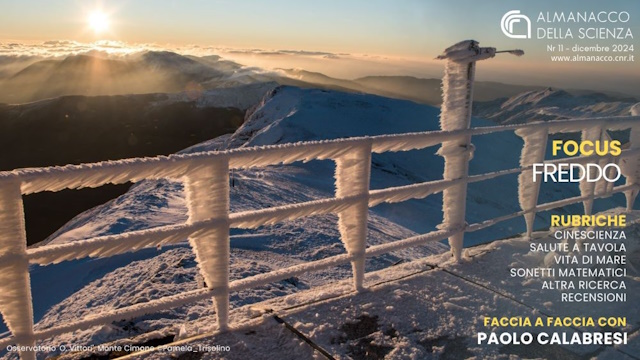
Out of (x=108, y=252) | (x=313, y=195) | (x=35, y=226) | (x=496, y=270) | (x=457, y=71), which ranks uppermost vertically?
(x=457, y=71)

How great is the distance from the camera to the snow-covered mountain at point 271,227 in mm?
4887

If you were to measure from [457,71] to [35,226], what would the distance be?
3253cm

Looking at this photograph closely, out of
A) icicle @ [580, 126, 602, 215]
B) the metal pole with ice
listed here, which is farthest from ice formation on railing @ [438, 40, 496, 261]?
icicle @ [580, 126, 602, 215]

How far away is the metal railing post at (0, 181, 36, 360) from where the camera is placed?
2205mm

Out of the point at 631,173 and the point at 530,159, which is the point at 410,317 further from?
the point at 631,173

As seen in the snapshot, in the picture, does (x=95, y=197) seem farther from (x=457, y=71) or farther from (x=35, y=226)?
(x=457, y=71)

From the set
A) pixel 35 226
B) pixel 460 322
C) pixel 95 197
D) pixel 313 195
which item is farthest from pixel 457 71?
pixel 95 197

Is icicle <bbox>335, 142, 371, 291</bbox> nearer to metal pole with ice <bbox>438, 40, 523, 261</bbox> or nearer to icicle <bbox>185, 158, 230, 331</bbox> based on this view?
icicle <bbox>185, 158, 230, 331</bbox>

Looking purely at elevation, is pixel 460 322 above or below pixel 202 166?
below

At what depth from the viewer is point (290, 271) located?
10.2 feet

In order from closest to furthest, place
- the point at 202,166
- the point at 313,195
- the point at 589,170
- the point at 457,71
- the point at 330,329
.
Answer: the point at 202,166 < the point at 330,329 < the point at 457,71 < the point at 589,170 < the point at 313,195

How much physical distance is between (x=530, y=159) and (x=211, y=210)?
303 centimetres

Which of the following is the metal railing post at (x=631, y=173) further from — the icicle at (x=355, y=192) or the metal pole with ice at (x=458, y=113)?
the icicle at (x=355, y=192)

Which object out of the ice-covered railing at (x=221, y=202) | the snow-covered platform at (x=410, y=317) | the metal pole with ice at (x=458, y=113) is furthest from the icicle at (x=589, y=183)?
the metal pole with ice at (x=458, y=113)
